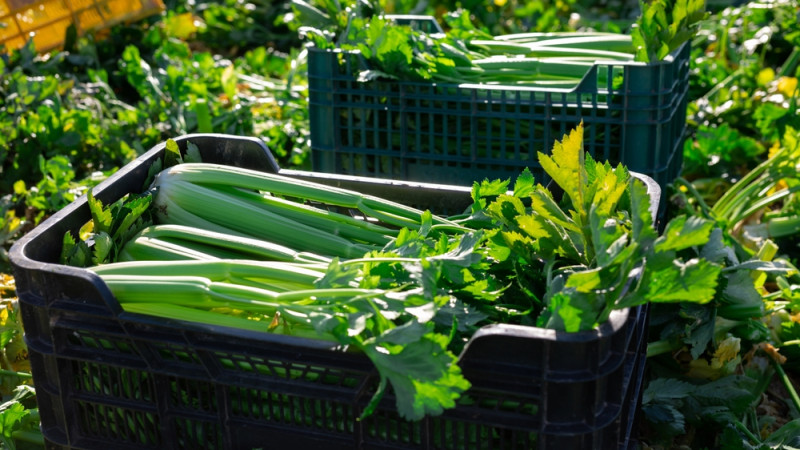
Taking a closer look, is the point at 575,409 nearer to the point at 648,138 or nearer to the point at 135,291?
the point at 135,291

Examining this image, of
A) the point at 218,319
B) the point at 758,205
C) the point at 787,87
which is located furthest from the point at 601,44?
the point at 218,319

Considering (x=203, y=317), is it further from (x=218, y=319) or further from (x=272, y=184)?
(x=272, y=184)

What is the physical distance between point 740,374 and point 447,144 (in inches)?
47.1

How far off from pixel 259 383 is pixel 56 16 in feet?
14.3

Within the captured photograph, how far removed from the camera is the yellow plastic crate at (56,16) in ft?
17.3

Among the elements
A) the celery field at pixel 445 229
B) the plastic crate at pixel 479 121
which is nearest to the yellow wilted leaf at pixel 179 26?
the celery field at pixel 445 229

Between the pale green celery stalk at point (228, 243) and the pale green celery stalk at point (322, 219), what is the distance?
138mm

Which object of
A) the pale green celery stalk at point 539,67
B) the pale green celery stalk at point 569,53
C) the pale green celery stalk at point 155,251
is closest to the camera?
the pale green celery stalk at point 155,251

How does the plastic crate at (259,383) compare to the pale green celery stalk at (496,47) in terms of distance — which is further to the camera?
the pale green celery stalk at (496,47)

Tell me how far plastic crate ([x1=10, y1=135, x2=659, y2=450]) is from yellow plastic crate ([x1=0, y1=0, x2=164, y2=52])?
3584 mm

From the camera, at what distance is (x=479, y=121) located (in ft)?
10.4

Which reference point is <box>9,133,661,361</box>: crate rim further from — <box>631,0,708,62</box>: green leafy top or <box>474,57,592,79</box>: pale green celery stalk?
<box>474,57,592,79</box>: pale green celery stalk

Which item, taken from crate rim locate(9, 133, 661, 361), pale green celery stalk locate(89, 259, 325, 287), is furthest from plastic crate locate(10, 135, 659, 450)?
pale green celery stalk locate(89, 259, 325, 287)

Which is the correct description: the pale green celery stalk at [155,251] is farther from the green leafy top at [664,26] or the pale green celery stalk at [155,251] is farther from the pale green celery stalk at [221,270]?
the green leafy top at [664,26]
